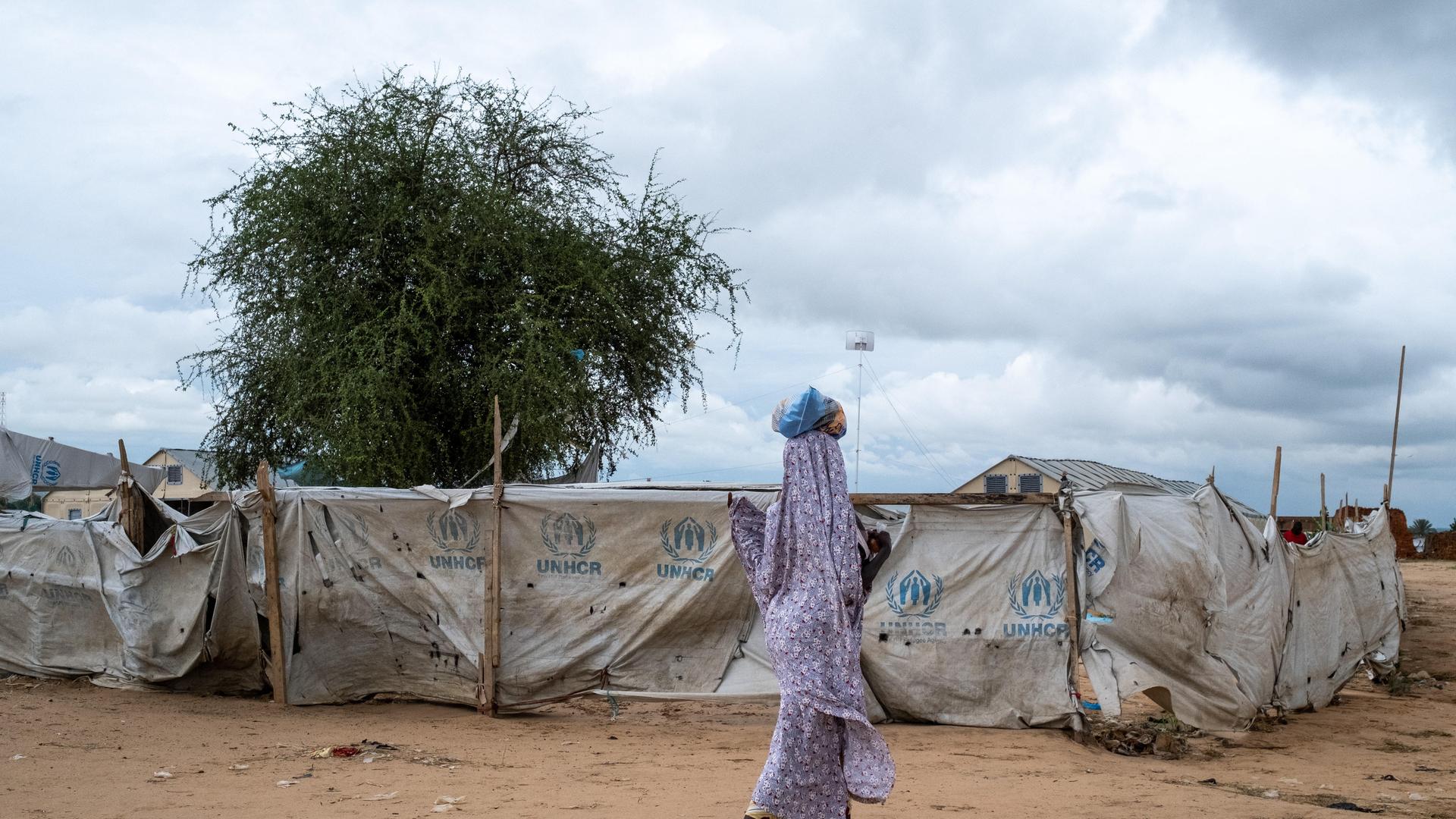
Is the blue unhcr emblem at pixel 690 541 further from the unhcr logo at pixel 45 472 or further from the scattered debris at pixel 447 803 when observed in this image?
the unhcr logo at pixel 45 472

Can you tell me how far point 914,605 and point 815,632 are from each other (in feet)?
14.4

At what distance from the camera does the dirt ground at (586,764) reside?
600cm

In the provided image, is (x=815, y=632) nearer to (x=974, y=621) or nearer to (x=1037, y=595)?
(x=974, y=621)

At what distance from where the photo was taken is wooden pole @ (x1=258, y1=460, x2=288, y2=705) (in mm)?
9117

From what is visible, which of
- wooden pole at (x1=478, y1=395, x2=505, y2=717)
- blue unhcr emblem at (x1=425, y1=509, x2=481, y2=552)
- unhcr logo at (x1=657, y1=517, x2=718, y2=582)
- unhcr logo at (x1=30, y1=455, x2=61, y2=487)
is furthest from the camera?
unhcr logo at (x1=30, y1=455, x2=61, y2=487)

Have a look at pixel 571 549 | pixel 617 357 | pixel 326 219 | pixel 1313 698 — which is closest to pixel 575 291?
pixel 617 357

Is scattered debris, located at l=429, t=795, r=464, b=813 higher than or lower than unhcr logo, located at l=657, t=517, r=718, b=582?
lower

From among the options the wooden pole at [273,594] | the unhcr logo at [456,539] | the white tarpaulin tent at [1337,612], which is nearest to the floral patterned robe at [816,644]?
the unhcr logo at [456,539]

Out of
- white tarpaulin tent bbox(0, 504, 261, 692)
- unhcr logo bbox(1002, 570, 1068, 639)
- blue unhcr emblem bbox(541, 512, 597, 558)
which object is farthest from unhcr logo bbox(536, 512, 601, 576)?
unhcr logo bbox(1002, 570, 1068, 639)

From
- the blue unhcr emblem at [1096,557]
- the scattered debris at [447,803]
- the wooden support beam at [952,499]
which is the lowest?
the scattered debris at [447,803]

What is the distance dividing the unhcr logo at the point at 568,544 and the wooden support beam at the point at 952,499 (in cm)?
214

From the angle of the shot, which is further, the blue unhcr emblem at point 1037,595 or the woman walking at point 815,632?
the blue unhcr emblem at point 1037,595

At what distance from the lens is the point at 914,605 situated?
28.3 ft

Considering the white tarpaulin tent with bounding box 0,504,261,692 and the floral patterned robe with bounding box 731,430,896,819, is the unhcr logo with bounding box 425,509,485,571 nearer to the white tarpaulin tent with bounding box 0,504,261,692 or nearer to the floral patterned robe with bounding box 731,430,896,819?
the white tarpaulin tent with bounding box 0,504,261,692
